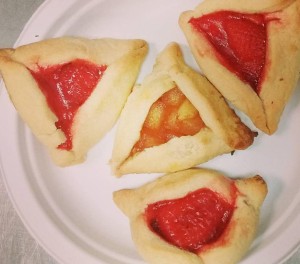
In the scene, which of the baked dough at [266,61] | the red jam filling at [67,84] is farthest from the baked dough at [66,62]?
the baked dough at [266,61]

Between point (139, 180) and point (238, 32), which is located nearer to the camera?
point (238, 32)

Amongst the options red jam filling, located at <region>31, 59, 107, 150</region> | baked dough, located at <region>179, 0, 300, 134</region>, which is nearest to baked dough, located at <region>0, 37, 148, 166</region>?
red jam filling, located at <region>31, 59, 107, 150</region>

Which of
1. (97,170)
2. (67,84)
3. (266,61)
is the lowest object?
(97,170)

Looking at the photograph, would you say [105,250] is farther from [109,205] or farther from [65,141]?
[65,141]

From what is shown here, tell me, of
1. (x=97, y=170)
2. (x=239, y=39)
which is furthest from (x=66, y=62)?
(x=239, y=39)

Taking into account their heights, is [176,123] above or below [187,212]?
above

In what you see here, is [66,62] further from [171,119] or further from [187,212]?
[187,212]

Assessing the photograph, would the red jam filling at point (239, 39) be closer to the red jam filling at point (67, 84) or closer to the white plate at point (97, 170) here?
the white plate at point (97, 170)

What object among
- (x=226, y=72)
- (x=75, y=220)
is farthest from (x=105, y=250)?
(x=226, y=72)
